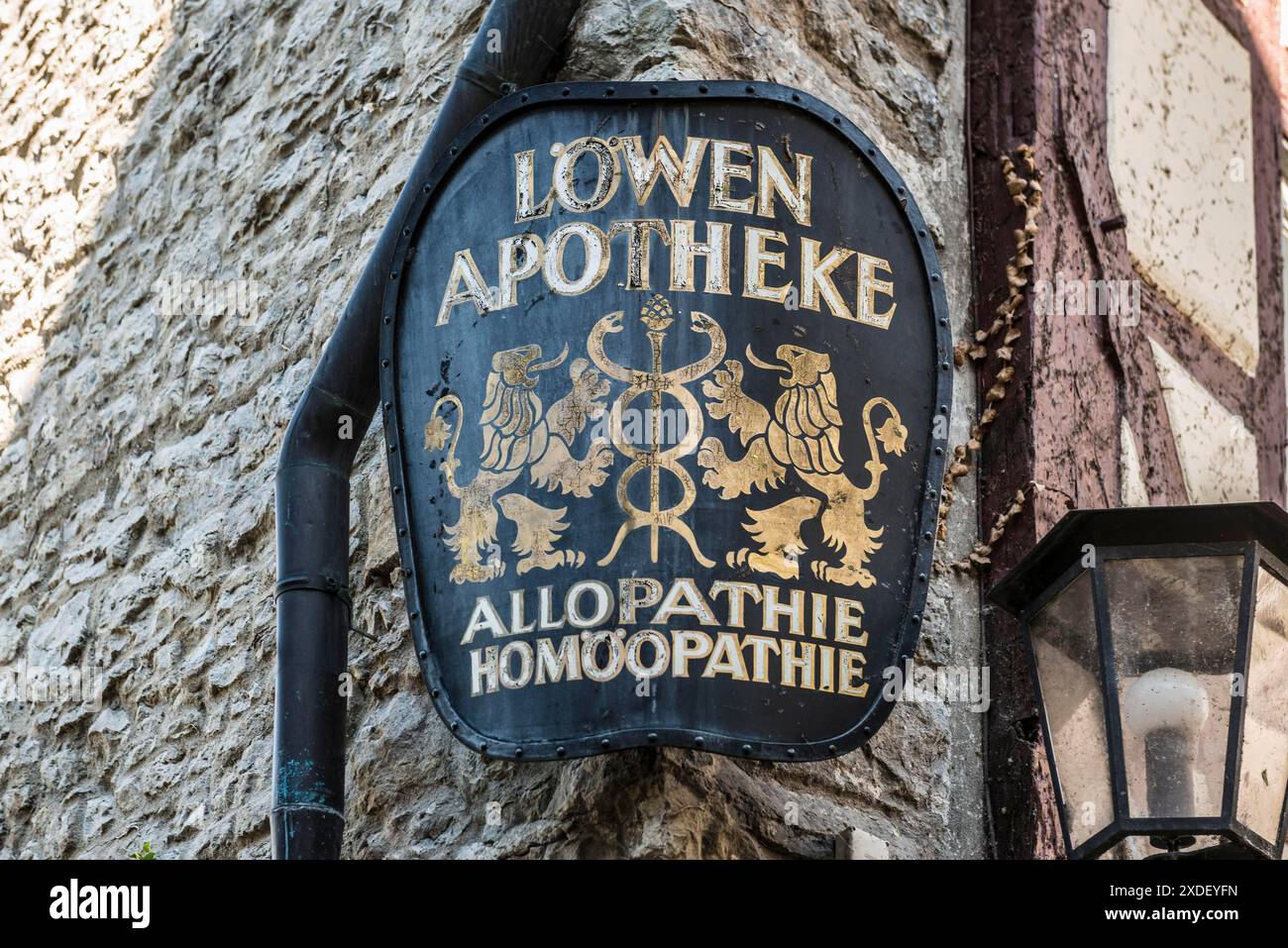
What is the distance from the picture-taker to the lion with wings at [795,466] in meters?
4.07

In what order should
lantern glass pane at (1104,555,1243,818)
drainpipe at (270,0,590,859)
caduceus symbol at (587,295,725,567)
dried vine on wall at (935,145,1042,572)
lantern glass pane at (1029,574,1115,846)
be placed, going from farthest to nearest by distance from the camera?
dried vine on wall at (935,145,1042,572) → drainpipe at (270,0,590,859) → caduceus symbol at (587,295,725,567) → lantern glass pane at (1029,574,1115,846) → lantern glass pane at (1104,555,1243,818)

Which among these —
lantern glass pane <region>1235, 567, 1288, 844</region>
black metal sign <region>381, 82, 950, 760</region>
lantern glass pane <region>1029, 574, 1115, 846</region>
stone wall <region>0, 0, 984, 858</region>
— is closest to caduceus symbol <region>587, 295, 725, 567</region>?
black metal sign <region>381, 82, 950, 760</region>

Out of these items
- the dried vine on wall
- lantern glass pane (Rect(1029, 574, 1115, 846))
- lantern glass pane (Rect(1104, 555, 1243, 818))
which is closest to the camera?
lantern glass pane (Rect(1104, 555, 1243, 818))

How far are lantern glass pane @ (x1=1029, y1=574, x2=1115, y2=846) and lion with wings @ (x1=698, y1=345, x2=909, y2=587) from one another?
1.12 ft

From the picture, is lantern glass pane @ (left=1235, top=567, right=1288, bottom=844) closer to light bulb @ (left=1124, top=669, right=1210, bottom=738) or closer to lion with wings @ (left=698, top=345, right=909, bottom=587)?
light bulb @ (left=1124, top=669, right=1210, bottom=738)

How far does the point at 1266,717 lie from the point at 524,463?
4.57 ft

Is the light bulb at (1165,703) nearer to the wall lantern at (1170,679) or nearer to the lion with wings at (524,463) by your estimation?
the wall lantern at (1170,679)

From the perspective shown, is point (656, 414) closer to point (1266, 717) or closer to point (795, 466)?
point (795, 466)

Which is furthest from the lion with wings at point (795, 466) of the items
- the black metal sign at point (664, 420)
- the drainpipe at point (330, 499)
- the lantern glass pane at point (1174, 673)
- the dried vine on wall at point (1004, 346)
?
the drainpipe at point (330, 499)

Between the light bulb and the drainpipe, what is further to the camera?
the drainpipe

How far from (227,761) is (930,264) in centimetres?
192

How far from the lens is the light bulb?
3.82 m

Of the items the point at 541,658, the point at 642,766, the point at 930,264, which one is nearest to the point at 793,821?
the point at 642,766
